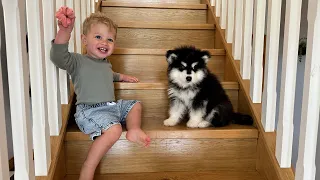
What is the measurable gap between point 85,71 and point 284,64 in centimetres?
80

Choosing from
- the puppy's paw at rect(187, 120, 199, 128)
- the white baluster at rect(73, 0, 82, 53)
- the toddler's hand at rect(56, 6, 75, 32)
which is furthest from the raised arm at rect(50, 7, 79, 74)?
the puppy's paw at rect(187, 120, 199, 128)

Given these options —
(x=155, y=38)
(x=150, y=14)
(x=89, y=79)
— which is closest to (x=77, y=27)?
(x=89, y=79)

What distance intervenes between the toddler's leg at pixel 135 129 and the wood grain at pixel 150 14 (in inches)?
44.6

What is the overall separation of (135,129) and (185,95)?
297 mm

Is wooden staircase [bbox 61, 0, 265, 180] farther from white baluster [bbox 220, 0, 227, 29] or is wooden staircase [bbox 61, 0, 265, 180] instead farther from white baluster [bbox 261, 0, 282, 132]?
white baluster [bbox 220, 0, 227, 29]

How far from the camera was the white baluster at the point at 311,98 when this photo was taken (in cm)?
97

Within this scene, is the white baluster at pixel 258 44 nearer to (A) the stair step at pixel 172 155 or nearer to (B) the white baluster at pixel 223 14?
(A) the stair step at pixel 172 155

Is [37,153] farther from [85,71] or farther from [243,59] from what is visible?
[243,59]

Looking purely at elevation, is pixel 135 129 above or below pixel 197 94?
below

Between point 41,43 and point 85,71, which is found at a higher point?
point 41,43

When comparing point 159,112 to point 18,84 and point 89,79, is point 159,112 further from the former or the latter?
point 18,84

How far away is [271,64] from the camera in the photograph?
1340 millimetres

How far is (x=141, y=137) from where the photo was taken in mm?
1348

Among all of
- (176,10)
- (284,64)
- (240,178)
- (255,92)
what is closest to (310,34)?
(284,64)
